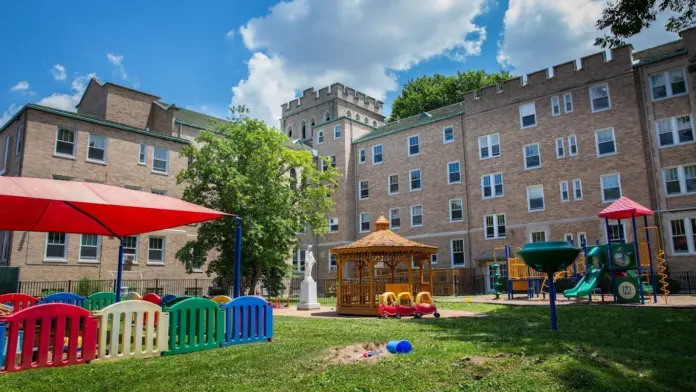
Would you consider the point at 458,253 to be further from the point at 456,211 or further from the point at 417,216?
the point at 417,216

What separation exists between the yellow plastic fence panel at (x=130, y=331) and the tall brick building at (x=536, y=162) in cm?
2688

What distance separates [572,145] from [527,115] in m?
3.92

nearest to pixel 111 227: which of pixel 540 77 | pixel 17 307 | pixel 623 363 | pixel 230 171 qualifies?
pixel 17 307

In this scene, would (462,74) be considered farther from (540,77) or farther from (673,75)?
(673,75)

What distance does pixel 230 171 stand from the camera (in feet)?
86.9

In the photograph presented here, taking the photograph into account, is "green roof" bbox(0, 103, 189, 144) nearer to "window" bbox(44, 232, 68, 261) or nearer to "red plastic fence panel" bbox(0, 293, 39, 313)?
"window" bbox(44, 232, 68, 261)

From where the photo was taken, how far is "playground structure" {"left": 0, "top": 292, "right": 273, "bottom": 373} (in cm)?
748

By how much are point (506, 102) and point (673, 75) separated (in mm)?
10160

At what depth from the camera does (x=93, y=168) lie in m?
29.7

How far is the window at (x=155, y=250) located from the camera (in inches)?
1242

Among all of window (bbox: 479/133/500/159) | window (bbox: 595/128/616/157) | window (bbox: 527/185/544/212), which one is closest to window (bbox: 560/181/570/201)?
window (bbox: 527/185/544/212)

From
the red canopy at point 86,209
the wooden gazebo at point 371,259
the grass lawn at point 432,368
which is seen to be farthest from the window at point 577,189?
the red canopy at point 86,209

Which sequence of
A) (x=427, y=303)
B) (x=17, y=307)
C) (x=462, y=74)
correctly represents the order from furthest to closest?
1. (x=462, y=74)
2. (x=427, y=303)
3. (x=17, y=307)

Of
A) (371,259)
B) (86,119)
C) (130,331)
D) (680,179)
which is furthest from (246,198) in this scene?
(680,179)
